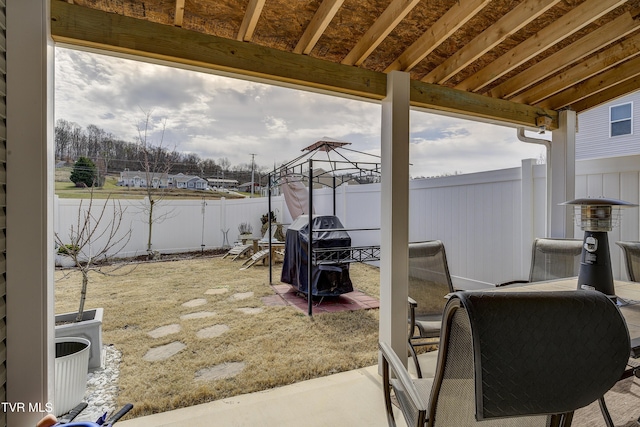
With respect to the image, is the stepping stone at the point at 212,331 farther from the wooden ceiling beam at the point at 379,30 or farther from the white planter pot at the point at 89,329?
the wooden ceiling beam at the point at 379,30

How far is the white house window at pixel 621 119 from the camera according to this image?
6762 mm

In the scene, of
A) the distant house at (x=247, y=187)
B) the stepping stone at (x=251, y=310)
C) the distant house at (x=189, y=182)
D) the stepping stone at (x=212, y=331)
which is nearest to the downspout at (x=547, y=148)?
the stepping stone at (x=251, y=310)

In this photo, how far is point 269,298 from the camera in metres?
4.77

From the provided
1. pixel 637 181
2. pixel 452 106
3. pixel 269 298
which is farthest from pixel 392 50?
pixel 269 298

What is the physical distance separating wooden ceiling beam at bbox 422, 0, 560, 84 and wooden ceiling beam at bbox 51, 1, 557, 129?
0.13 metres

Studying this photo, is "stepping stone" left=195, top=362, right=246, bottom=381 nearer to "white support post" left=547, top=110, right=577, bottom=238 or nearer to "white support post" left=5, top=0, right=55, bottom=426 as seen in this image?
"white support post" left=5, top=0, right=55, bottom=426

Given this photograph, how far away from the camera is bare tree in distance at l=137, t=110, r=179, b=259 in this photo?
7.18 meters

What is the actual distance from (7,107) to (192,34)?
100 centimetres

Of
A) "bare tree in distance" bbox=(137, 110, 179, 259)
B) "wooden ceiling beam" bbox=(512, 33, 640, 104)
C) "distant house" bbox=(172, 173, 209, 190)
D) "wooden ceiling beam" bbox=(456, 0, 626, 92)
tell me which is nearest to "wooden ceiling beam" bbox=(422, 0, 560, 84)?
"wooden ceiling beam" bbox=(456, 0, 626, 92)

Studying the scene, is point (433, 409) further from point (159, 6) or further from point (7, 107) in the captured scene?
point (159, 6)

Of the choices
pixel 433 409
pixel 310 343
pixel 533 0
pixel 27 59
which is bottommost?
pixel 310 343

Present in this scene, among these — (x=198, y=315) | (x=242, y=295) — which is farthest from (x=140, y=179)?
(x=198, y=315)

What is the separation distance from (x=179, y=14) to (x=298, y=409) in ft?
8.15

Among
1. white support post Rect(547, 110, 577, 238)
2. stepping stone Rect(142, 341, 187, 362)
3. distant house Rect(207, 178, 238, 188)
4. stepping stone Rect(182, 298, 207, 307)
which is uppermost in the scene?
distant house Rect(207, 178, 238, 188)
